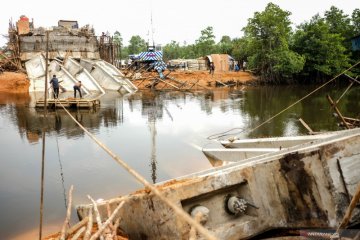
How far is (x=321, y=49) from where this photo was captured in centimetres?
3688

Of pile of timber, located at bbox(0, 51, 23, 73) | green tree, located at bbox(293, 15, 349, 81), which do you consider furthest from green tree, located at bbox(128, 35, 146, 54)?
pile of timber, located at bbox(0, 51, 23, 73)

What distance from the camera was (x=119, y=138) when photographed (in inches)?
484

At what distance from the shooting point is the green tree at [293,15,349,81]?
120 feet

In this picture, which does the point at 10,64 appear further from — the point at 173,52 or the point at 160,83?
the point at 173,52

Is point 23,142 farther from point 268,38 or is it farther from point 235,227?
point 268,38

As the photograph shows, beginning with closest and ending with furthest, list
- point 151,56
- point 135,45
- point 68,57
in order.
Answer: point 68,57 → point 151,56 → point 135,45

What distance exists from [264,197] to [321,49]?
3642 centimetres

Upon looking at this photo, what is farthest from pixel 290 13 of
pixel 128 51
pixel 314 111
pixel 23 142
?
pixel 128 51

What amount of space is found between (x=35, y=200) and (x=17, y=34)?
94.8ft

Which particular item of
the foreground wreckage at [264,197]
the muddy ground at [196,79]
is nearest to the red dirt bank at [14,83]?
the muddy ground at [196,79]

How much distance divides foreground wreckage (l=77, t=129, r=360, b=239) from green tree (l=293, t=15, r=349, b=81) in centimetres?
3561

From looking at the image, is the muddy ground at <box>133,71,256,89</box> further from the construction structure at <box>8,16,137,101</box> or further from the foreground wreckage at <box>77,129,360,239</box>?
the foreground wreckage at <box>77,129,360,239</box>

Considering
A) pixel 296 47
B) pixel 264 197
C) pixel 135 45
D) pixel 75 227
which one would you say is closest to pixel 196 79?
pixel 296 47

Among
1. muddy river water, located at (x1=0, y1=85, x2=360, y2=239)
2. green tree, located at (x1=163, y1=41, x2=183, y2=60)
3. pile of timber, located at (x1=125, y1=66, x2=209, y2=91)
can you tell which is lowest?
muddy river water, located at (x1=0, y1=85, x2=360, y2=239)
